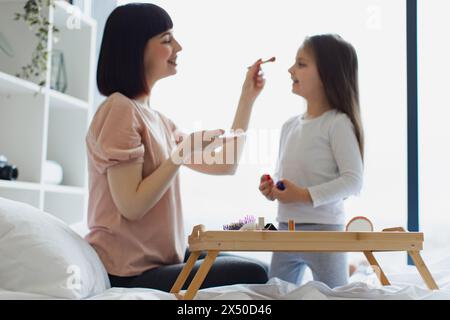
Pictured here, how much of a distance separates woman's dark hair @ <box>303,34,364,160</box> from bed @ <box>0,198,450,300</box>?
2.03ft

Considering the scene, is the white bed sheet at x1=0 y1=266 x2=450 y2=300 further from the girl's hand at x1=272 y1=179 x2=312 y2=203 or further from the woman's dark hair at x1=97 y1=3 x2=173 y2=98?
the woman's dark hair at x1=97 y1=3 x2=173 y2=98

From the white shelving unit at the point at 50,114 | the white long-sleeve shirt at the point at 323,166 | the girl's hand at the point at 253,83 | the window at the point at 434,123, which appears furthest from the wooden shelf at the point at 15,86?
the window at the point at 434,123

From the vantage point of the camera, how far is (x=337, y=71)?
63.7 inches

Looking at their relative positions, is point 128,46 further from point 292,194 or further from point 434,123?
point 434,123

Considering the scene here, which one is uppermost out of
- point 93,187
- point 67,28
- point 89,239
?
point 67,28

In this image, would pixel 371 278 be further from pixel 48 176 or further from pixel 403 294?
pixel 48 176

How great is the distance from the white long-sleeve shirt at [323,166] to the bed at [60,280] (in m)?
0.36

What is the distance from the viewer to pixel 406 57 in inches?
89.4

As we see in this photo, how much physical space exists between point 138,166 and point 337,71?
64 centimetres

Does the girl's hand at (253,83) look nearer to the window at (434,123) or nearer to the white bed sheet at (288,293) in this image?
the white bed sheet at (288,293)

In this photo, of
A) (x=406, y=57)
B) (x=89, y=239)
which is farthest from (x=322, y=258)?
(x=406, y=57)

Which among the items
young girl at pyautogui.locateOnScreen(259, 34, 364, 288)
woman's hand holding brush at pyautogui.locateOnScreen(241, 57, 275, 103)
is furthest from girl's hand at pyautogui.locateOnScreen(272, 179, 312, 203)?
woman's hand holding brush at pyautogui.locateOnScreen(241, 57, 275, 103)
